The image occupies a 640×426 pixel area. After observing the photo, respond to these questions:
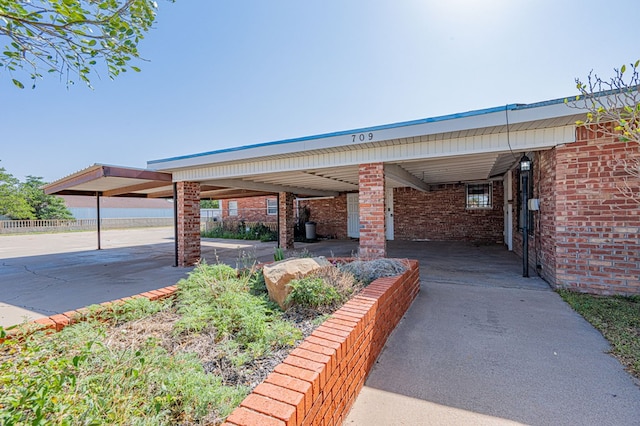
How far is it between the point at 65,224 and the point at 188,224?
2821cm

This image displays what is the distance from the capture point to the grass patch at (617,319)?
2.74m

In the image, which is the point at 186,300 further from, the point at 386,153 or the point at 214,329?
the point at 386,153

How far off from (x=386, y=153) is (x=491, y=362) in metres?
3.94

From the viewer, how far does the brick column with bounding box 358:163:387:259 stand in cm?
577

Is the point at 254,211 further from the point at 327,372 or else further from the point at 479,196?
the point at 327,372

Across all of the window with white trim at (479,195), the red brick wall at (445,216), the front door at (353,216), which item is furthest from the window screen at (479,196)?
the front door at (353,216)

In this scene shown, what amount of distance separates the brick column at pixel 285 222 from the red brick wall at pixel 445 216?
493cm

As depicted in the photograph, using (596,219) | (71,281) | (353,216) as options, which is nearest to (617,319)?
(596,219)

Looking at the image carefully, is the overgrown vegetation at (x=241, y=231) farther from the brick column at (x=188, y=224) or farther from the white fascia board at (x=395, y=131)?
the white fascia board at (x=395, y=131)

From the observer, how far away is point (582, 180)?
181 inches

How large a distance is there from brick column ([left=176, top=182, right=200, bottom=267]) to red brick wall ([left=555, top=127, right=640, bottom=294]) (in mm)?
8126

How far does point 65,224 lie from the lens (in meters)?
27.8

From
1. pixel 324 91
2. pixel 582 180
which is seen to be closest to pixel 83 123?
pixel 324 91

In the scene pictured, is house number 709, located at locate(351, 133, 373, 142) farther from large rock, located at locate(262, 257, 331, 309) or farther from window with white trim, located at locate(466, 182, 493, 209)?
window with white trim, located at locate(466, 182, 493, 209)
